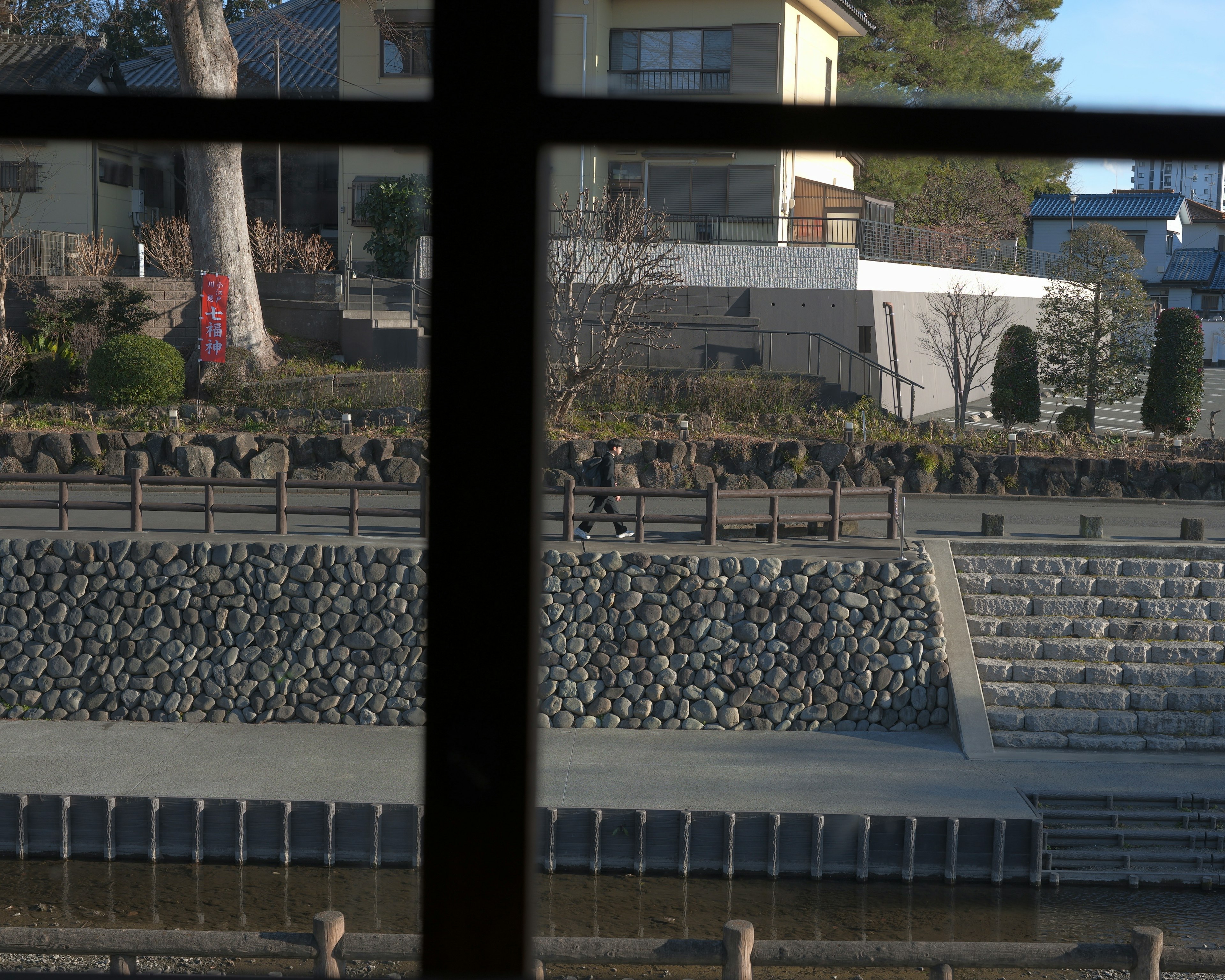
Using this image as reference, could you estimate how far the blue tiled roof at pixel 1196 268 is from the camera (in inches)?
1633

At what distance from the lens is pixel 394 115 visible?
106 centimetres

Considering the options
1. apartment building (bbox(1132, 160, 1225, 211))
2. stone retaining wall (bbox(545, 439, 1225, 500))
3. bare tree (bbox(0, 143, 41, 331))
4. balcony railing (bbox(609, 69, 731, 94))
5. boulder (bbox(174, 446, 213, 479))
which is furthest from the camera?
balcony railing (bbox(609, 69, 731, 94))

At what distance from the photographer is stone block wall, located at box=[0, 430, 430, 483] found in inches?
734

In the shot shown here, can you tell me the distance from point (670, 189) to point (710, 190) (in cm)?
94

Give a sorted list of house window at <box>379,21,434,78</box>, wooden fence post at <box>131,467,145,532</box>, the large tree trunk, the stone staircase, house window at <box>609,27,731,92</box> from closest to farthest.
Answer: the stone staircase, wooden fence post at <box>131,467,145,532</box>, house window at <box>379,21,434,78</box>, the large tree trunk, house window at <box>609,27,731,92</box>

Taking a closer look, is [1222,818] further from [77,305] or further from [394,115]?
[77,305]

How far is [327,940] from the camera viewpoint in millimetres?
6207

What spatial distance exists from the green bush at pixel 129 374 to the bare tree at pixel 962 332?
15.7 metres

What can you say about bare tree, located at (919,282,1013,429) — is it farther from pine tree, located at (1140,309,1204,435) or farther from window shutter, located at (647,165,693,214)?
window shutter, located at (647,165,693,214)

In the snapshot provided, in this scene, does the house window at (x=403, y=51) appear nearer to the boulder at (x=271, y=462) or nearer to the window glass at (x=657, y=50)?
the window glass at (x=657, y=50)

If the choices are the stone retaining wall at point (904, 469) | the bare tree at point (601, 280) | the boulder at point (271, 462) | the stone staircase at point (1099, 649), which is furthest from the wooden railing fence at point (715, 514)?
the boulder at point (271, 462)

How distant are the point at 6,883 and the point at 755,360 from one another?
17077 millimetres

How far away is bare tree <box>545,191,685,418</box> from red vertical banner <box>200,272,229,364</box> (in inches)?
234

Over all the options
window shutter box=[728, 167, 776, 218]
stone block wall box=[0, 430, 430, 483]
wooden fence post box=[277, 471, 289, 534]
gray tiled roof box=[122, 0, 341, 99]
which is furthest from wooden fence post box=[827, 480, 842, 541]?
gray tiled roof box=[122, 0, 341, 99]
